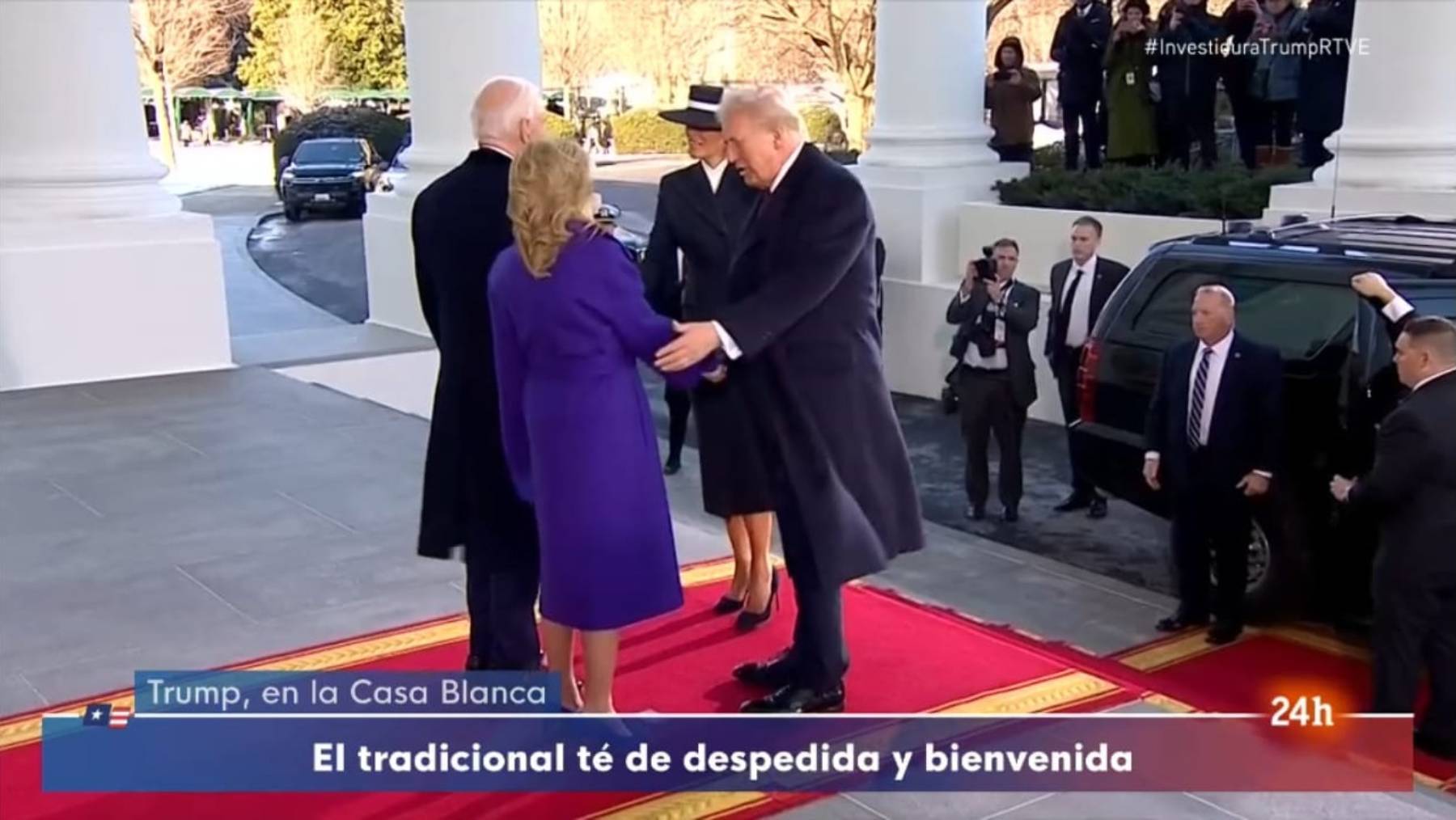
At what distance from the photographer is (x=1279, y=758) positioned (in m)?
4.40

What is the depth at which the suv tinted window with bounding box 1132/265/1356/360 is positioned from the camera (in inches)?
245

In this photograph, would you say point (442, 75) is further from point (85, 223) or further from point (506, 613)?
point (506, 613)

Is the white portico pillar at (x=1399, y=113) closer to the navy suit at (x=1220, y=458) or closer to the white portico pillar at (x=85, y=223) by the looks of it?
the navy suit at (x=1220, y=458)

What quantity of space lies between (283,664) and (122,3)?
660cm

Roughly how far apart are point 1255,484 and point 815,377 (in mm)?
2587

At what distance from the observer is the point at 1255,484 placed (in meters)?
6.02

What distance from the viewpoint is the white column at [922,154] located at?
1249 cm

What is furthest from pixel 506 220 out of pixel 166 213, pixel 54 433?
pixel 166 213

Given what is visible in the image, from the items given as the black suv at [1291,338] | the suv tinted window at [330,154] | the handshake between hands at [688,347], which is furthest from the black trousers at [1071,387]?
the suv tinted window at [330,154]

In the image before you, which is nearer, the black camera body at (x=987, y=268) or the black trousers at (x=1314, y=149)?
the black camera body at (x=987, y=268)

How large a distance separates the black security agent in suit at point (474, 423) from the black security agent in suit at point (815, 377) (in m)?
0.68

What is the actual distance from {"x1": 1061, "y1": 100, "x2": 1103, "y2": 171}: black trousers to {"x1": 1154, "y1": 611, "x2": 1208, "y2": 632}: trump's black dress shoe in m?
7.36

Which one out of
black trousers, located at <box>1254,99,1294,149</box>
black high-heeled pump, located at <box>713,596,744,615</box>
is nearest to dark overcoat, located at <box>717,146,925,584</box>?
black high-heeled pump, located at <box>713,596,744,615</box>

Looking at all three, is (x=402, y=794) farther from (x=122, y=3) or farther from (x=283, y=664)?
(x=122, y=3)
